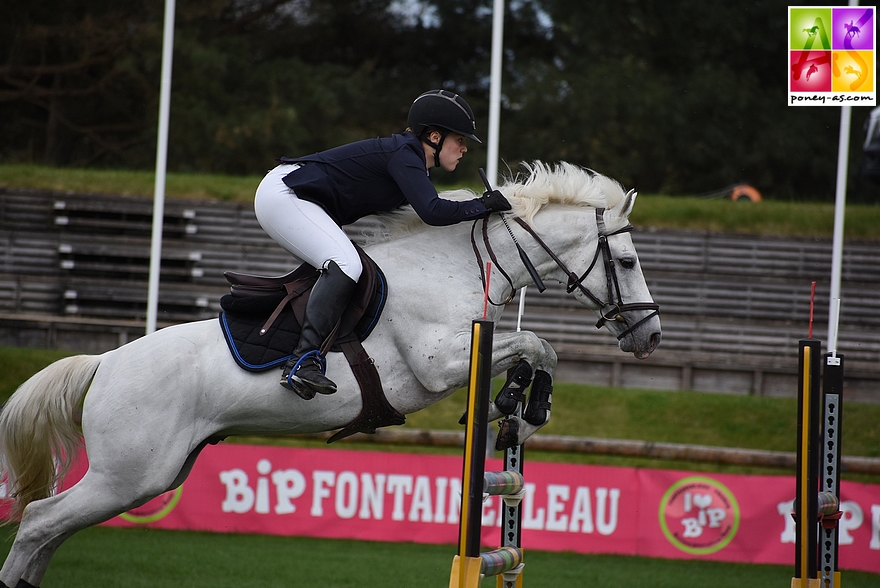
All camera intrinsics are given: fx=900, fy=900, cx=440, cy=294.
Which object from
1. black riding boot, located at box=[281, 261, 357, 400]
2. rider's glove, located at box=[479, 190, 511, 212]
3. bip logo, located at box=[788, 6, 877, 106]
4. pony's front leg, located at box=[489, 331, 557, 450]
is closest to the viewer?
black riding boot, located at box=[281, 261, 357, 400]

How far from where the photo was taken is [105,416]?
3482 millimetres

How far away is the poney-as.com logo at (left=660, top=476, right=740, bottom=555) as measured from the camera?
638 centimetres

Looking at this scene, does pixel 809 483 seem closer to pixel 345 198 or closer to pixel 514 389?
pixel 514 389

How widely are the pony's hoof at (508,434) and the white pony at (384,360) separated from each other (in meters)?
0.03

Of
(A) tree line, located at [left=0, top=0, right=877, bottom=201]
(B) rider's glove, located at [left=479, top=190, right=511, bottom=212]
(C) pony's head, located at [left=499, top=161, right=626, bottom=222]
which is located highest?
(A) tree line, located at [left=0, top=0, right=877, bottom=201]

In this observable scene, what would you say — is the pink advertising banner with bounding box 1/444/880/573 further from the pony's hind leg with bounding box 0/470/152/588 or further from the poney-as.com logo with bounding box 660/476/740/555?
the pony's hind leg with bounding box 0/470/152/588

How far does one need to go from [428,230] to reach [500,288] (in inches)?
14.9

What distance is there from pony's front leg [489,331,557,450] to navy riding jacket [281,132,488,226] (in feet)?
1.70

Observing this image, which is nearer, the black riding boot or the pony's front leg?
the black riding boot

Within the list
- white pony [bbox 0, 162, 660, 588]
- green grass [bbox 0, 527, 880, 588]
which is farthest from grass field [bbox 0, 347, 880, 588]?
white pony [bbox 0, 162, 660, 588]

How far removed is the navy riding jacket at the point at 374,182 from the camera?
133 inches

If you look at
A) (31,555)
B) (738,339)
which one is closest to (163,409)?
(31,555)

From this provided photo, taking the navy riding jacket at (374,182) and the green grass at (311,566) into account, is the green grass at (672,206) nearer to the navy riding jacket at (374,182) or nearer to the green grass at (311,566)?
the green grass at (311,566)

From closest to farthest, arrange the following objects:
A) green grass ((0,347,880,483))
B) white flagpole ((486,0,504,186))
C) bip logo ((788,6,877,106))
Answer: bip logo ((788,6,877,106)) → white flagpole ((486,0,504,186)) → green grass ((0,347,880,483))
